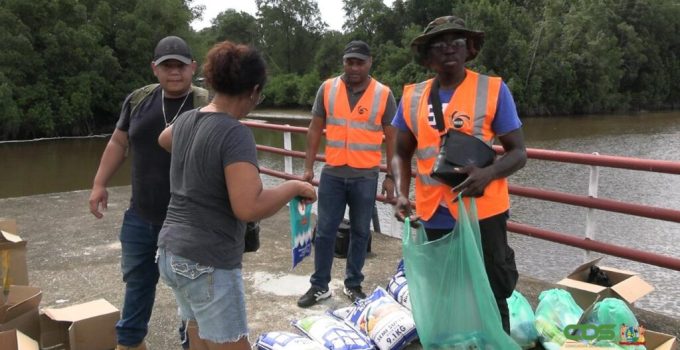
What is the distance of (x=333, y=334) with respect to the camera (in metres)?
3.09

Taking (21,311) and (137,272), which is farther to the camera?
(21,311)

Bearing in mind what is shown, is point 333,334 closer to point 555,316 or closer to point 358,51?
point 555,316

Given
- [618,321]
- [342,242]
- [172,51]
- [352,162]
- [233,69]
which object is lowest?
[342,242]

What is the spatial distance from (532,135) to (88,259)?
87.0 ft

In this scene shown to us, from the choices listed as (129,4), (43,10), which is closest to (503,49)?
(129,4)

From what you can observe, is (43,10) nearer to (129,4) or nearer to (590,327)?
(129,4)

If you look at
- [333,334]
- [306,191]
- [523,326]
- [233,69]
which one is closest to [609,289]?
[523,326]

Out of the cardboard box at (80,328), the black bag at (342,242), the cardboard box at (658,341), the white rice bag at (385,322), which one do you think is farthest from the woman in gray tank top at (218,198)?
the black bag at (342,242)

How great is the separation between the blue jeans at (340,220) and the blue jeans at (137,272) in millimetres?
1235

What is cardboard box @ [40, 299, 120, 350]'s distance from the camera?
3.17 metres

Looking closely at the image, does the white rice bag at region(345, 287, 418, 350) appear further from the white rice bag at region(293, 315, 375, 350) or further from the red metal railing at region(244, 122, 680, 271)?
the red metal railing at region(244, 122, 680, 271)

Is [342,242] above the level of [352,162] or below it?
below

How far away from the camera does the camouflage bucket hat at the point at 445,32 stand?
251 centimetres

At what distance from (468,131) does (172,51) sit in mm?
1474
